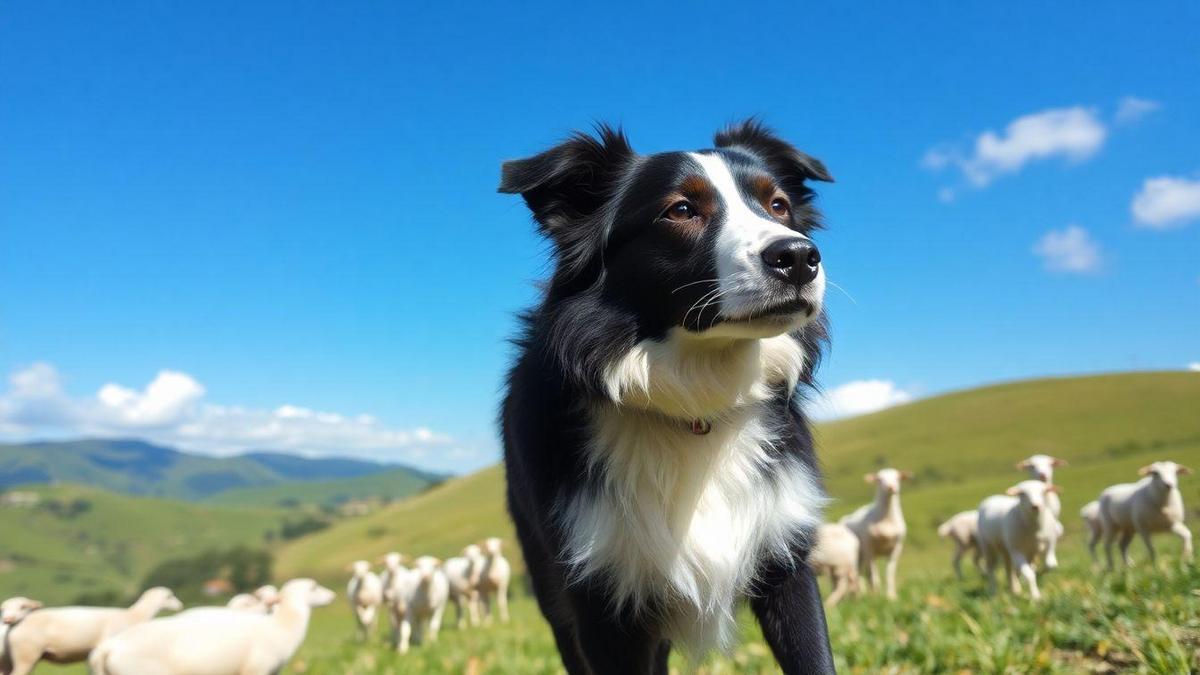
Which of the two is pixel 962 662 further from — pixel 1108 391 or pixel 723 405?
pixel 1108 391

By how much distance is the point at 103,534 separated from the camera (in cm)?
13088

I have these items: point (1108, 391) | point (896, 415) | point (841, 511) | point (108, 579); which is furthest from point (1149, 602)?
point (108, 579)

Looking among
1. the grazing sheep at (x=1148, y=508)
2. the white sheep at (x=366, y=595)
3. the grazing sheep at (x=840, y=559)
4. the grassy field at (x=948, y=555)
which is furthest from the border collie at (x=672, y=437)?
the white sheep at (x=366, y=595)

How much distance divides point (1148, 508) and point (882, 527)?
316cm

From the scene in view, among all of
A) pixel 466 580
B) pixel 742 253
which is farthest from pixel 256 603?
pixel 466 580

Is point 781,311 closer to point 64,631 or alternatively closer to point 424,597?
point 64,631

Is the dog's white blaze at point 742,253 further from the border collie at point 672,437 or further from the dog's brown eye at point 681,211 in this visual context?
the dog's brown eye at point 681,211

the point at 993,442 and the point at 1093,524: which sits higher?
the point at 993,442

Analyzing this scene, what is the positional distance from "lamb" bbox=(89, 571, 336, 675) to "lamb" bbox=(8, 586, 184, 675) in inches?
11.8

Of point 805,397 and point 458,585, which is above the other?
point 805,397

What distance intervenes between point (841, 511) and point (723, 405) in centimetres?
3580

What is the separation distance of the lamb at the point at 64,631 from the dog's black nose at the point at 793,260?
458cm

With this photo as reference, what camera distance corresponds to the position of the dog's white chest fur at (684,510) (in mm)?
3041

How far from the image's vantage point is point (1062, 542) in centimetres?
1709
